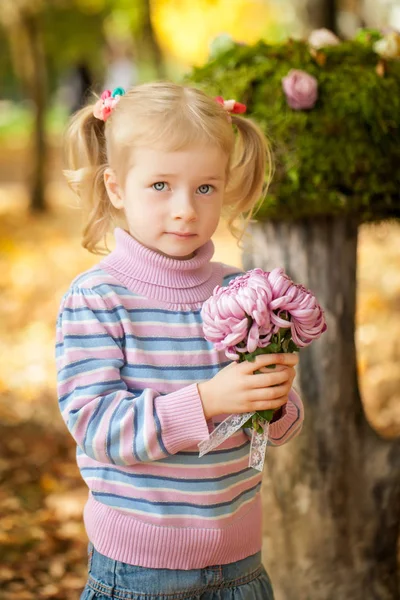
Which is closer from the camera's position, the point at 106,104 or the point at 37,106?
the point at 106,104

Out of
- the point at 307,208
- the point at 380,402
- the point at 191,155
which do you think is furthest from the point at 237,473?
the point at 380,402

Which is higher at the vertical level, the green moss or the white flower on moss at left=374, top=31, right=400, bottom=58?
the white flower on moss at left=374, top=31, right=400, bottom=58

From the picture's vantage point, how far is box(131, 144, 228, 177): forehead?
1.72m

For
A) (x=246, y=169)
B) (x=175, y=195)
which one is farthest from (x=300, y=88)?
(x=175, y=195)

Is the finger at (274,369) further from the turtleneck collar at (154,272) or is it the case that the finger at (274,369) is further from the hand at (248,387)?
the turtleneck collar at (154,272)

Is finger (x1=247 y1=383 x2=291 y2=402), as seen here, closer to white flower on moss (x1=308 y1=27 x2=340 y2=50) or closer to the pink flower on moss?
the pink flower on moss

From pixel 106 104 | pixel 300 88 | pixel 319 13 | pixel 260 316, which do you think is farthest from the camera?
pixel 319 13

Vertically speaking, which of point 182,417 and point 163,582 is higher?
point 182,417

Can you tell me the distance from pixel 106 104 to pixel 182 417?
0.75 m

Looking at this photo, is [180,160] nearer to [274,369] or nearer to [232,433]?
[274,369]

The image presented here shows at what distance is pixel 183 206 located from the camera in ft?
5.67

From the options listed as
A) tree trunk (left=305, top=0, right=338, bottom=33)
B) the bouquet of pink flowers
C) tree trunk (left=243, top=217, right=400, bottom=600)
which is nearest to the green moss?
tree trunk (left=243, top=217, right=400, bottom=600)

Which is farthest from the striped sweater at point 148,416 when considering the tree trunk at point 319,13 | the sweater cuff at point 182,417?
the tree trunk at point 319,13

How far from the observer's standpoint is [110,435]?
1681 millimetres
